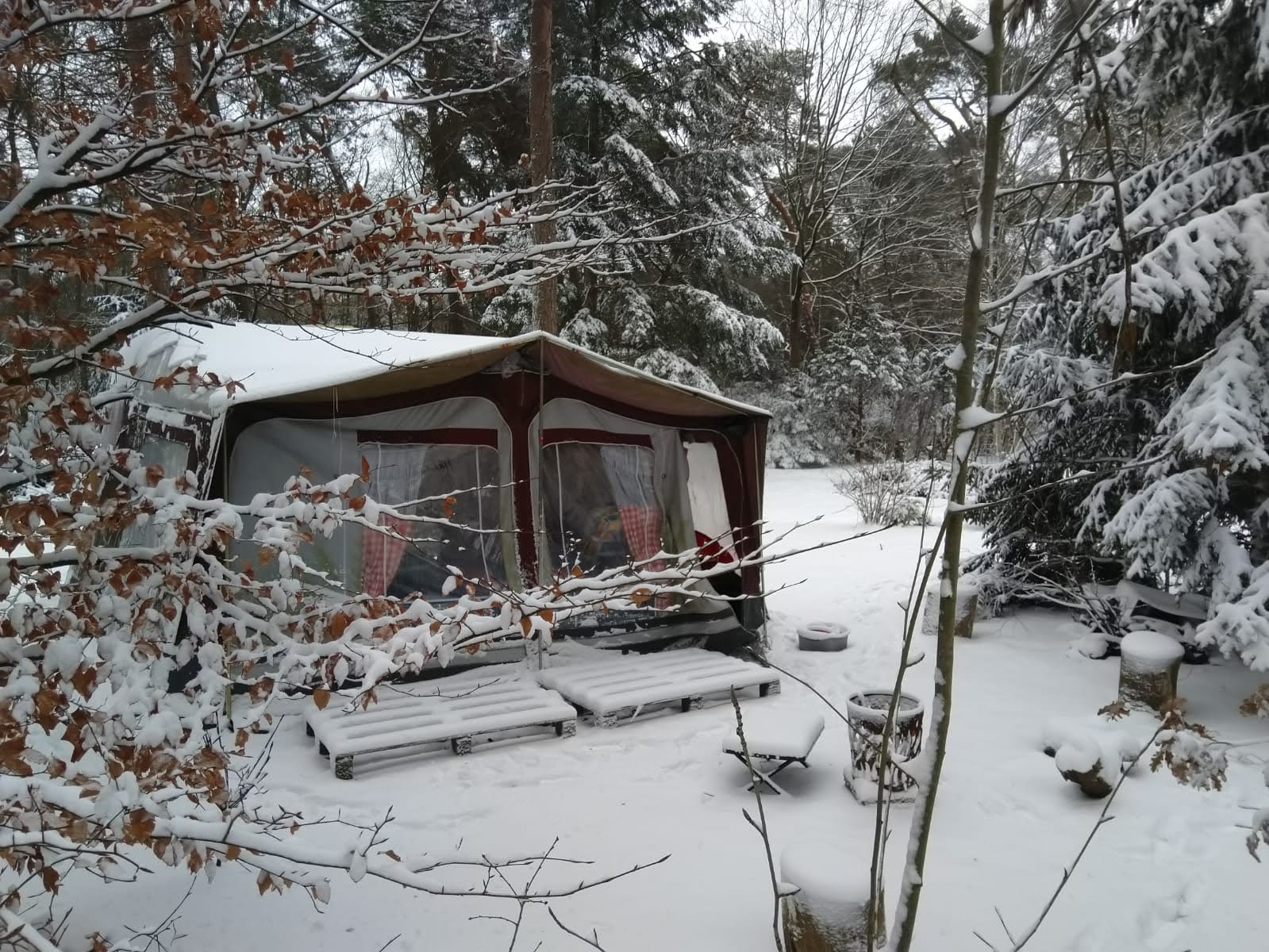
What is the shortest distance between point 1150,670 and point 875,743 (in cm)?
191

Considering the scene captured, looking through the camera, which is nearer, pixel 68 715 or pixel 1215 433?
pixel 68 715

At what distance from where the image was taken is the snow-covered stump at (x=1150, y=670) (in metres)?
4.45

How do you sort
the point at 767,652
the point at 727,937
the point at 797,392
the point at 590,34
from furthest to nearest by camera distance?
1. the point at 797,392
2. the point at 590,34
3. the point at 767,652
4. the point at 727,937

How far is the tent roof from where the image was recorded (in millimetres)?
4383

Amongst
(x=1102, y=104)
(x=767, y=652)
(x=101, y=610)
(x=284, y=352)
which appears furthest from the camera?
(x=767, y=652)

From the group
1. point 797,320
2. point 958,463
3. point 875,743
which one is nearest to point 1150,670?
point 875,743

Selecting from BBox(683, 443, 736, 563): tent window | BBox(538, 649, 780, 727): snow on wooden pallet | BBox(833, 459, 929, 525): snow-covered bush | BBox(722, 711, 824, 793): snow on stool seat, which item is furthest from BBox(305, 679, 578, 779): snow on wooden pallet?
BBox(833, 459, 929, 525): snow-covered bush

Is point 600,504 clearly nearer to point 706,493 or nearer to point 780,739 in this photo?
point 706,493

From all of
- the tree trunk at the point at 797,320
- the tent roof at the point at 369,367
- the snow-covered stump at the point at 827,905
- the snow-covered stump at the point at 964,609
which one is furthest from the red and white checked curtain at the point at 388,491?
the tree trunk at the point at 797,320

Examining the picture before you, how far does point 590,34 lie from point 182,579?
12.8 m

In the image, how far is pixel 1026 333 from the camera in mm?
6113

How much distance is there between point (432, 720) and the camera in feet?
Result: 14.3

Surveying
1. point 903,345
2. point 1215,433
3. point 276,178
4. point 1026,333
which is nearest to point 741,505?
point 1026,333

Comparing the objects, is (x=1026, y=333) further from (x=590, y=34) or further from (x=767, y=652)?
(x=590, y=34)
